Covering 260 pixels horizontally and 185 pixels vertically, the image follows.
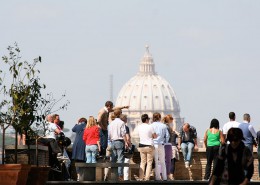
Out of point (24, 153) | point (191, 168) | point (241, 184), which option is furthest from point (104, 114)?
point (241, 184)

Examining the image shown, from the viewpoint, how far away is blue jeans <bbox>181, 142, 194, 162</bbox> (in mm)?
26438

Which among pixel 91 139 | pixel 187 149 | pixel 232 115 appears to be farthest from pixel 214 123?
pixel 187 149

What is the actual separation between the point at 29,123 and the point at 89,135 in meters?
5.01

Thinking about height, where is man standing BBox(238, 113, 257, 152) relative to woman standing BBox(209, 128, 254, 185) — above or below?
above

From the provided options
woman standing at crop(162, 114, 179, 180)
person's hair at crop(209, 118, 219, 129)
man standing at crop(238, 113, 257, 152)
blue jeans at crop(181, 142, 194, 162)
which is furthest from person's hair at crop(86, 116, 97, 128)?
blue jeans at crop(181, 142, 194, 162)

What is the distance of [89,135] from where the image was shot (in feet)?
77.8

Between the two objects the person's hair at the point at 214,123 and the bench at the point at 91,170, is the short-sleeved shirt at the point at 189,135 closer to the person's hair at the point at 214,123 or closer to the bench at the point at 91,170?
the person's hair at the point at 214,123

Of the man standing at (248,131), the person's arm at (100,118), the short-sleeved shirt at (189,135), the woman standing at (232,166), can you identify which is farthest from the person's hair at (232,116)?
the woman standing at (232,166)

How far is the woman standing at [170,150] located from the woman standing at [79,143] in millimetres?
1693

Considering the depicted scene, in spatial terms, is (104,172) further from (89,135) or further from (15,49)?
(15,49)

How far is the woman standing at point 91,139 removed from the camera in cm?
2355

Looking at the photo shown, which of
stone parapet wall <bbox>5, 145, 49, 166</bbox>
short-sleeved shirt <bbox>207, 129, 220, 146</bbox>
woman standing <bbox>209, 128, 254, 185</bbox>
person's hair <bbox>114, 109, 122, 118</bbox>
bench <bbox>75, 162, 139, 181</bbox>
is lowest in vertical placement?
woman standing <bbox>209, 128, 254, 185</bbox>

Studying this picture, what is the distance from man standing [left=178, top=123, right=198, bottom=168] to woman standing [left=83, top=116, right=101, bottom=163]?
2.74 metres

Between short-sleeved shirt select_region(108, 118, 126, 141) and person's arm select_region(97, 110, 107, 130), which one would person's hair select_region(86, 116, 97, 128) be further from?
short-sleeved shirt select_region(108, 118, 126, 141)
